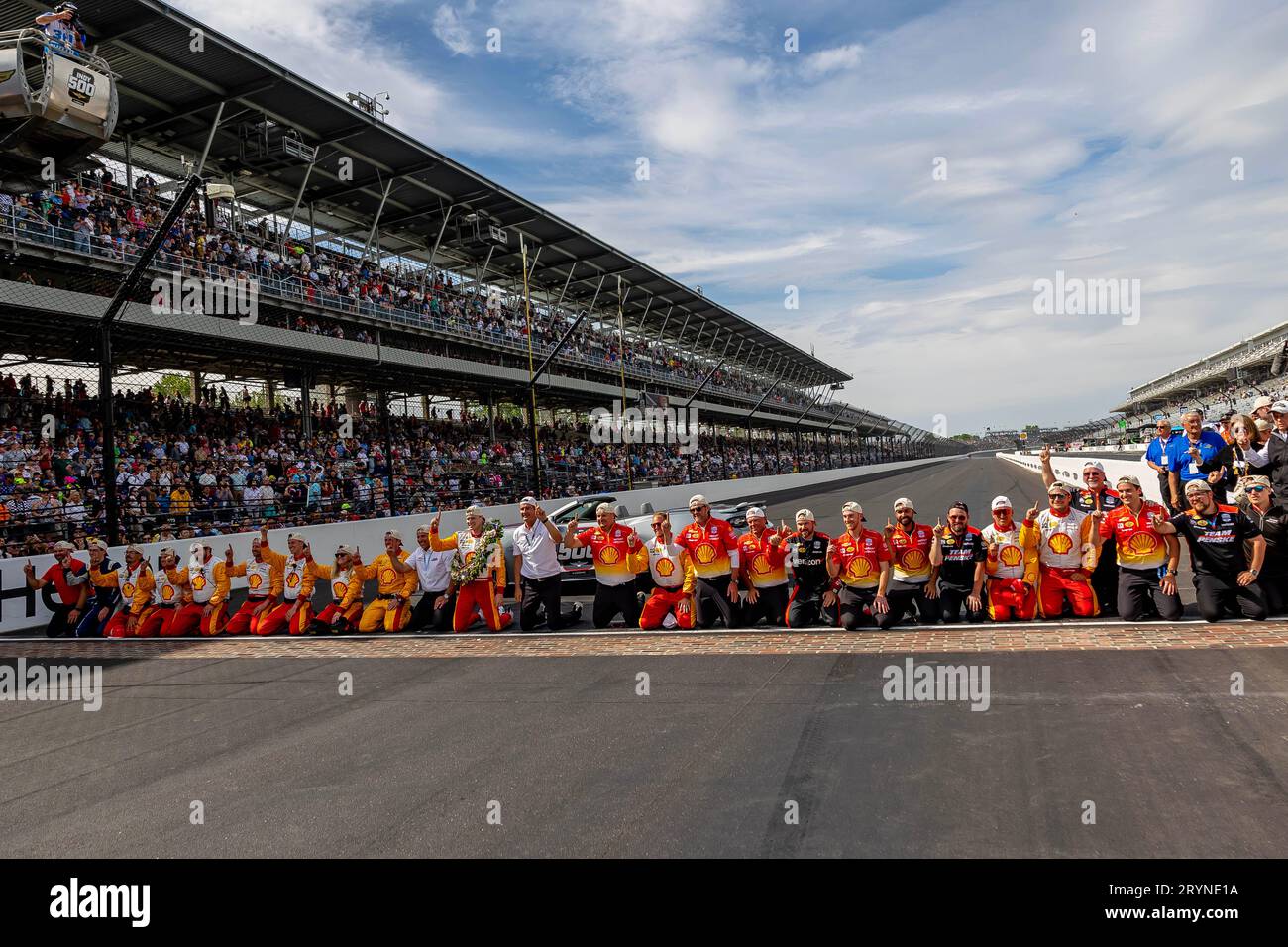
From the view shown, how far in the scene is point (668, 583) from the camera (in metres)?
8.50

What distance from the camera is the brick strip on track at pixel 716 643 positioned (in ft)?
21.1

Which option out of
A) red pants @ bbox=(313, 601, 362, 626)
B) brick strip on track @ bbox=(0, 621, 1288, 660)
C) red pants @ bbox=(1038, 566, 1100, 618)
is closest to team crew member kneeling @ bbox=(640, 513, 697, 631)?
brick strip on track @ bbox=(0, 621, 1288, 660)

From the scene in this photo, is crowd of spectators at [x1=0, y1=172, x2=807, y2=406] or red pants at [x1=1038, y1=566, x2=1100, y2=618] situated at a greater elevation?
crowd of spectators at [x1=0, y1=172, x2=807, y2=406]

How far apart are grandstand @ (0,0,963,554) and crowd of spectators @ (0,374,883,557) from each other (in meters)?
0.07

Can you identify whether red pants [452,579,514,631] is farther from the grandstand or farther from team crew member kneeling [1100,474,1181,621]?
the grandstand

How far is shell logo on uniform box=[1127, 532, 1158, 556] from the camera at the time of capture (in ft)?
23.2

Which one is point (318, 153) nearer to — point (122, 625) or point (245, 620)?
point (122, 625)

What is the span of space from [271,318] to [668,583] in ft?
54.3

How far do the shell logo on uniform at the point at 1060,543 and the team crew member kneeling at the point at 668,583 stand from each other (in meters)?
3.44

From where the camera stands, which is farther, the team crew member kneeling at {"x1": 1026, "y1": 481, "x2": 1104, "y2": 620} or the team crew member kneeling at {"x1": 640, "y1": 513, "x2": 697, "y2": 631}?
the team crew member kneeling at {"x1": 640, "y1": 513, "x2": 697, "y2": 631}

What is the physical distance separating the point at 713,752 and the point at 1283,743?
292cm
